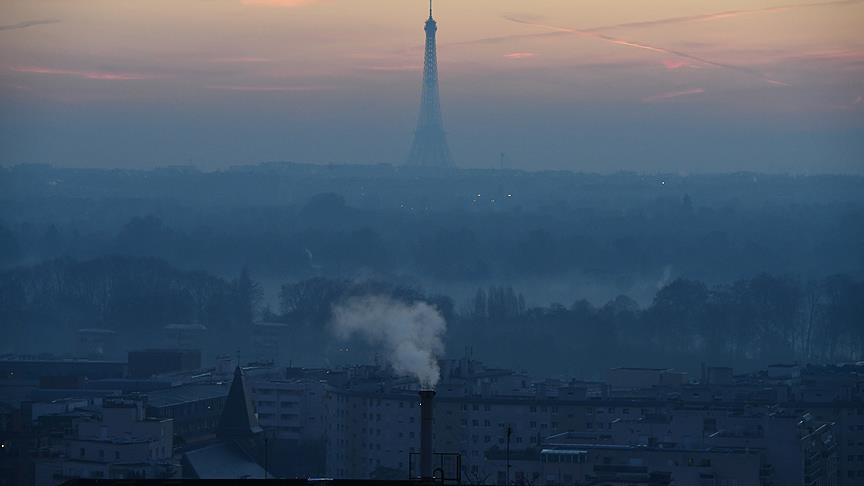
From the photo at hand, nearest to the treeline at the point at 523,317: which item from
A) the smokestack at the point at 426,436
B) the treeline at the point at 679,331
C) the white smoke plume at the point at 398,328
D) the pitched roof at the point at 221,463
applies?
the treeline at the point at 679,331

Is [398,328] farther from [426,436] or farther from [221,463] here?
[426,436]

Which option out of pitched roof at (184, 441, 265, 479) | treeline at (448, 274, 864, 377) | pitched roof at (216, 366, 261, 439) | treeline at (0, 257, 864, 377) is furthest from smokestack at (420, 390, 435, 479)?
treeline at (448, 274, 864, 377)

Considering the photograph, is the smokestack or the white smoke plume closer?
the smokestack

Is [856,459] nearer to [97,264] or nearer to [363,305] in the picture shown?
[363,305]

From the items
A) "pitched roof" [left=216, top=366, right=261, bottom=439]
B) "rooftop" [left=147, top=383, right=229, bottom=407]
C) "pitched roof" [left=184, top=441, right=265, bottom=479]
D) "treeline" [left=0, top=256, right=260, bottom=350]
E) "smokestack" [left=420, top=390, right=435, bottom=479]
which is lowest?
"smokestack" [left=420, top=390, right=435, bottom=479]

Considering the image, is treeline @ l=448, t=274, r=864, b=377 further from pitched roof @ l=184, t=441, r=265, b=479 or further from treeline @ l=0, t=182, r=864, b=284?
pitched roof @ l=184, t=441, r=265, b=479

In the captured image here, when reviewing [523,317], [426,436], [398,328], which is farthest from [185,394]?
[426,436]

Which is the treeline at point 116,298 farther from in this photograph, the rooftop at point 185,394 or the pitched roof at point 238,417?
the pitched roof at point 238,417
